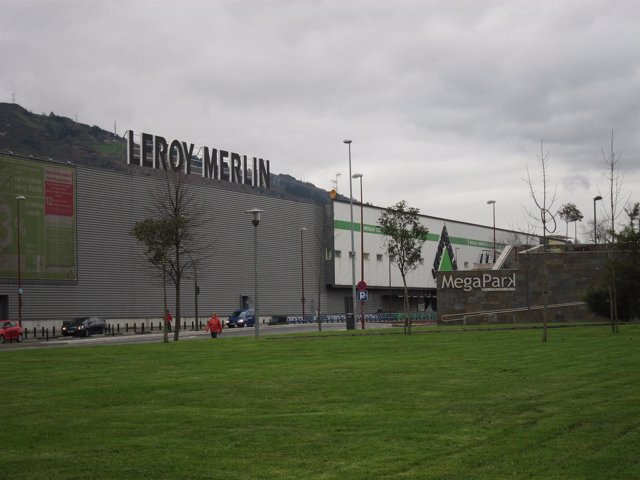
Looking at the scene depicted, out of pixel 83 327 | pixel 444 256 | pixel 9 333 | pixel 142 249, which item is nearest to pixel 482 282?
pixel 83 327

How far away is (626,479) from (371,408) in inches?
207

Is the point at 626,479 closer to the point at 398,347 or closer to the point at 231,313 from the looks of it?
the point at 398,347

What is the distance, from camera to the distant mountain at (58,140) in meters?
81.9

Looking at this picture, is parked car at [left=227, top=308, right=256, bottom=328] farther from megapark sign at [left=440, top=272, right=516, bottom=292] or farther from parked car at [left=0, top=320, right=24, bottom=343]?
megapark sign at [left=440, top=272, right=516, bottom=292]

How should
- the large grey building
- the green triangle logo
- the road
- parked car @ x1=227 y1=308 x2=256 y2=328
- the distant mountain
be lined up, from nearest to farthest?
1. the road
2. the large grey building
3. parked car @ x1=227 y1=308 x2=256 y2=328
4. the distant mountain
5. the green triangle logo

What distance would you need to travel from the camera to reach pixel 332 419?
40.9ft

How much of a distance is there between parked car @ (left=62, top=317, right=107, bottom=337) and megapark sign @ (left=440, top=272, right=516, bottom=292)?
26307 mm

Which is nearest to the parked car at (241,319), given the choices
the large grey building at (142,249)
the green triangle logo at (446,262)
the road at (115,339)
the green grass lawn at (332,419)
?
the large grey building at (142,249)

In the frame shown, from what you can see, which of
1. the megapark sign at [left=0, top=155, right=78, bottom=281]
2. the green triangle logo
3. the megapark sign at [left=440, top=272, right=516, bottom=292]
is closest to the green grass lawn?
the megapark sign at [left=440, top=272, right=516, bottom=292]

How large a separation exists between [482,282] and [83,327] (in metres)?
28.9

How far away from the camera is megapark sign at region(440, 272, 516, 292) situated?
2062 inches

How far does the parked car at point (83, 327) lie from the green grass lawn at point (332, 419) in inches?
1561

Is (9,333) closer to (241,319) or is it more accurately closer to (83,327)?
(83,327)

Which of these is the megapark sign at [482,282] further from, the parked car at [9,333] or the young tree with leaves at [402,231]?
the parked car at [9,333]
